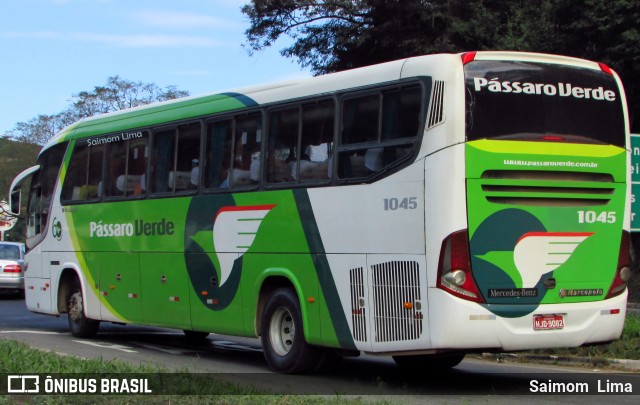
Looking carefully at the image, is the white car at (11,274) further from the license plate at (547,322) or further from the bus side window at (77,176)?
the license plate at (547,322)

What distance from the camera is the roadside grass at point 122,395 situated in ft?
27.4

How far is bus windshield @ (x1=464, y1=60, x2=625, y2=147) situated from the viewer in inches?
404

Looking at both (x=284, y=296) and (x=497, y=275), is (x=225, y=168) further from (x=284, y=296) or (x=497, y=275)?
(x=497, y=275)

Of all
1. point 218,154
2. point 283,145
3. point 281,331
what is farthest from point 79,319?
point 283,145

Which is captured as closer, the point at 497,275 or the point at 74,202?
the point at 497,275

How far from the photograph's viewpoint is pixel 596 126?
35.7ft

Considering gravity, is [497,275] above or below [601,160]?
below

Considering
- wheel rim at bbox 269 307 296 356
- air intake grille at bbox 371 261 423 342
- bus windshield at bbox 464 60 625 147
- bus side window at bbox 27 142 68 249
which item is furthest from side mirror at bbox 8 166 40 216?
bus windshield at bbox 464 60 625 147

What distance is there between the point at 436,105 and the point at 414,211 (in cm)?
111

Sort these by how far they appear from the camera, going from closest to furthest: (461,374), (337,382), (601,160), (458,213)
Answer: (458,213), (601,160), (337,382), (461,374)

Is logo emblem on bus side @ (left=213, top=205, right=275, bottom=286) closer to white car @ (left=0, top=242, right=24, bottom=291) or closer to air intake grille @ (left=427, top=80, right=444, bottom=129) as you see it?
air intake grille @ (left=427, top=80, right=444, bottom=129)

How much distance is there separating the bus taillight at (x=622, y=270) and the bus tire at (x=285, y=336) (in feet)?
11.6

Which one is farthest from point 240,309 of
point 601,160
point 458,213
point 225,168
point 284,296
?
point 601,160

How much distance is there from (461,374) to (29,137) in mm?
60794
